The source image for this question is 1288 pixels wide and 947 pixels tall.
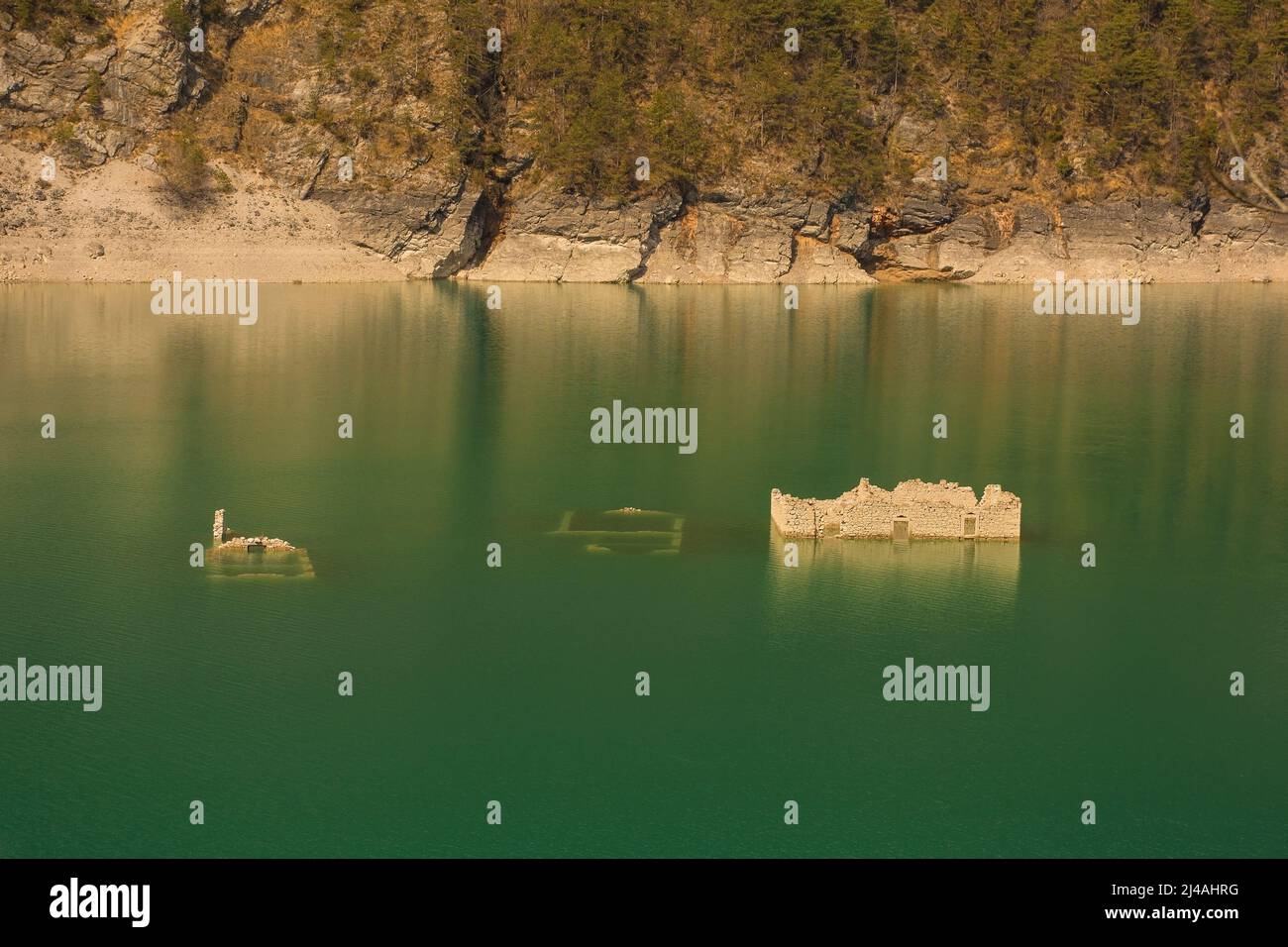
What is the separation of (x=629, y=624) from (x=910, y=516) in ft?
22.4

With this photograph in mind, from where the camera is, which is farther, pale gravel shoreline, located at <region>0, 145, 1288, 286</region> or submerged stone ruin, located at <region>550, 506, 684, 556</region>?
pale gravel shoreline, located at <region>0, 145, 1288, 286</region>

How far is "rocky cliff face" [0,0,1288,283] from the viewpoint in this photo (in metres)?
90.9

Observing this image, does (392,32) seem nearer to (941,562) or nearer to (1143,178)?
(1143,178)

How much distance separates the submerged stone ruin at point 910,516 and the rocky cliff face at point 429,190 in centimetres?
6401

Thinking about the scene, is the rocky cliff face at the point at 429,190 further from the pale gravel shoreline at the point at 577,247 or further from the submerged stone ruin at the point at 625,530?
the submerged stone ruin at the point at 625,530

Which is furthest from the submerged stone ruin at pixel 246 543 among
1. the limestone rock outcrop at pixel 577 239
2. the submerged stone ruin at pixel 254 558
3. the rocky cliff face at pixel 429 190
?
the limestone rock outcrop at pixel 577 239

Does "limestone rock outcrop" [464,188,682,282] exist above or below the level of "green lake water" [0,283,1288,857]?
above

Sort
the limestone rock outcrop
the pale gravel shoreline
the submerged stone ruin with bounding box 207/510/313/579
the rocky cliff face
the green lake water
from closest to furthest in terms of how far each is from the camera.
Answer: the green lake water < the submerged stone ruin with bounding box 207/510/313/579 < the pale gravel shoreline < the rocky cliff face < the limestone rock outcrop

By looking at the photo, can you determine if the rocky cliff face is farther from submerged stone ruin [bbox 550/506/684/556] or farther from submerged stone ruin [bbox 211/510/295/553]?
submerged stone ruin [bbox 211/510/295/553]

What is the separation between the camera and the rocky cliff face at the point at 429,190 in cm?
9088

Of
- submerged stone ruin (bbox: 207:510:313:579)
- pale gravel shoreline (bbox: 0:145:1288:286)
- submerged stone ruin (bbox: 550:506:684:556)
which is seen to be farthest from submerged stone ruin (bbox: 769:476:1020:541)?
pale gravel shoreline (bbox: 0:145:1288:286)

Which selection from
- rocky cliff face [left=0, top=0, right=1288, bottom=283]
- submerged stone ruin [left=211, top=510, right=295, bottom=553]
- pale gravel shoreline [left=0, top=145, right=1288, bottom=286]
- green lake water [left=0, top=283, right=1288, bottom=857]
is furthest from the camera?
rocky cliff face [left=0, top=0, right=1288, bottom=283]

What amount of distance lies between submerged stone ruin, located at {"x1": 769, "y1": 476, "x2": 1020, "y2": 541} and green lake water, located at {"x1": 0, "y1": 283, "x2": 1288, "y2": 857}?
0.40 metres

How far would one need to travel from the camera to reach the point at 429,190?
302ft
